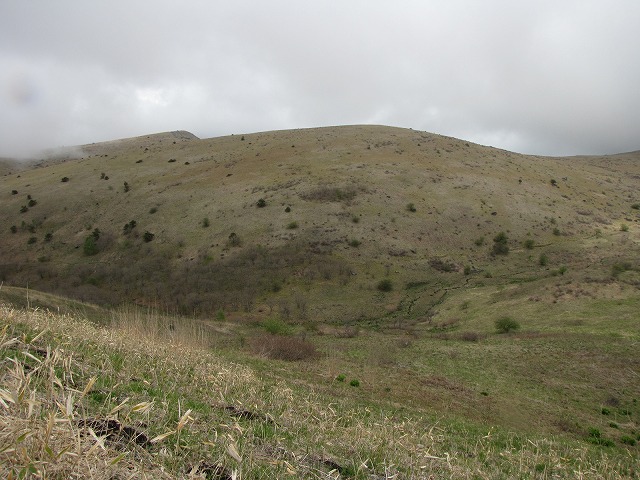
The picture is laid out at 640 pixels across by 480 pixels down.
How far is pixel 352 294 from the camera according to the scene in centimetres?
4609

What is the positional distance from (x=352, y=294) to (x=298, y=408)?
3775 centimetres

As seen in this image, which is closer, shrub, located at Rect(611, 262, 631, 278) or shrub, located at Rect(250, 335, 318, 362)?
shrub, located at Rect(250, 335, 318, 362)

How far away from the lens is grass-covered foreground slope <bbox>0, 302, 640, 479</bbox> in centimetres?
329

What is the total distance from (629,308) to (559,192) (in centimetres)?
4761

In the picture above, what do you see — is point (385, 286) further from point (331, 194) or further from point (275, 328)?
point (331, 194)

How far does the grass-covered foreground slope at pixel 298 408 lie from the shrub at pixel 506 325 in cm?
248

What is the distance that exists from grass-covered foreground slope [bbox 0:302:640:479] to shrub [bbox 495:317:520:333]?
2.48m

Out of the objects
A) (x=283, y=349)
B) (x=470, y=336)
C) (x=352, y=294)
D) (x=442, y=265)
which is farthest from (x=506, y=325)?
(x=442, y=265)

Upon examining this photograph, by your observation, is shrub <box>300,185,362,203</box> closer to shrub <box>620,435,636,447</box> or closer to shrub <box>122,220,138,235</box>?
shrub <box>122,220,138,235</box>

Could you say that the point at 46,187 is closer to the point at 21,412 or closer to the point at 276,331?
the point at 276,331

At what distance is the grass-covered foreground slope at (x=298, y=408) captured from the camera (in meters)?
3.29

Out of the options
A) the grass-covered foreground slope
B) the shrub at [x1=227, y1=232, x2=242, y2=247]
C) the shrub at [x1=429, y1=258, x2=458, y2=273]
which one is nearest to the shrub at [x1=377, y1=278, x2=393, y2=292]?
the shrub at [x1=429, y1=258, x2=458, y2=273]

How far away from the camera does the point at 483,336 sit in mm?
31188

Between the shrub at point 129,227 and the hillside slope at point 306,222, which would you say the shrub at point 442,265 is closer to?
the hillside slope at point 306,222
